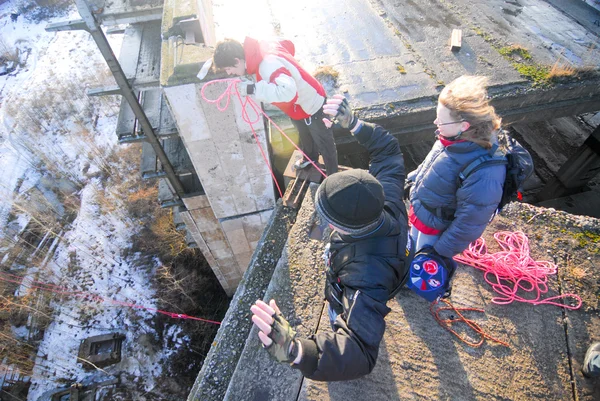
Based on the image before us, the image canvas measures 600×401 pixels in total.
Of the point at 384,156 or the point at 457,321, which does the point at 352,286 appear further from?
the point at 457,321

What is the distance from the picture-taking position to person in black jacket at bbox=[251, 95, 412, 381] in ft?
5.86

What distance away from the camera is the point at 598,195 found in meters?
8.59

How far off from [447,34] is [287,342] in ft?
24.5

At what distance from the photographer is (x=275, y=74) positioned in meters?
3.20

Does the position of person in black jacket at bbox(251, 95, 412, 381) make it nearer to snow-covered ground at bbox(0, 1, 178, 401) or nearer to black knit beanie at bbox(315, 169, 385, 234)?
black knit beanie at bbox(315, 169, 385, 234)

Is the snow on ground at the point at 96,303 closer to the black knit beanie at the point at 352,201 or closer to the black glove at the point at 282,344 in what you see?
the black glove at the point at 282,344

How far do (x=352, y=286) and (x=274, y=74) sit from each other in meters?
2.20

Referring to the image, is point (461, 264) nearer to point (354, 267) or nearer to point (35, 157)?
point (354, 267)

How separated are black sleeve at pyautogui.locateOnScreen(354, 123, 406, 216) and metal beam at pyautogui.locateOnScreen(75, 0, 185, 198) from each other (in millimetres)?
3606

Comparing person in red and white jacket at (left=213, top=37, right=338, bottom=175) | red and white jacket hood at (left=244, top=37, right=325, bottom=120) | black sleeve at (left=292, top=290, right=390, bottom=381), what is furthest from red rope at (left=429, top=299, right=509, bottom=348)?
red and white jacket hood at (left=244, top=37, right=325, bottom=120)

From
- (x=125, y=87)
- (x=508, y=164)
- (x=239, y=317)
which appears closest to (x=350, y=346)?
(x=508, y=164)

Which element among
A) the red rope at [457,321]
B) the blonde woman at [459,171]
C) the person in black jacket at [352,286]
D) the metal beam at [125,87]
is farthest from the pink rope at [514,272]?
the metal beam at [125,87]

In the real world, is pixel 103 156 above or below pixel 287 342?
below

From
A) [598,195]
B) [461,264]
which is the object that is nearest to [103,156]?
[461,264]
